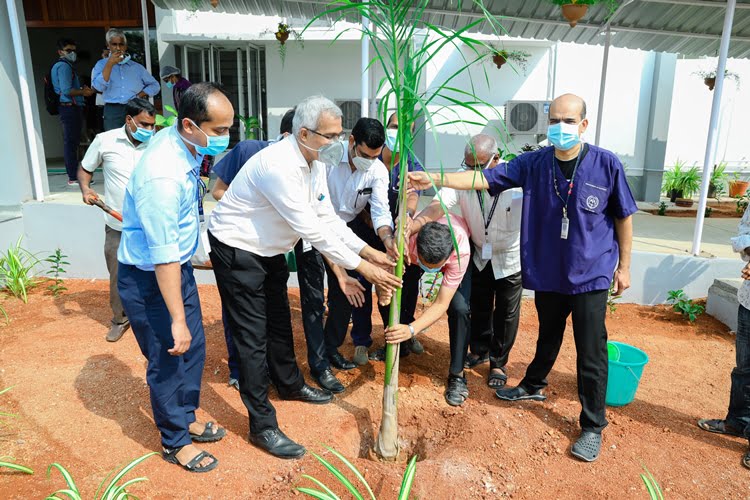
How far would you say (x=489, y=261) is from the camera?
3580 mm

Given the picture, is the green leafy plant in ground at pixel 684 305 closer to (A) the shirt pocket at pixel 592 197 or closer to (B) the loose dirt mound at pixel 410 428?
(B) the loose dirt mound at pixel 410 428

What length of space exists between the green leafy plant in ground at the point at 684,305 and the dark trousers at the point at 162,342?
162 inches

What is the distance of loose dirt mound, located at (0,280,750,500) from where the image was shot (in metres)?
2.55

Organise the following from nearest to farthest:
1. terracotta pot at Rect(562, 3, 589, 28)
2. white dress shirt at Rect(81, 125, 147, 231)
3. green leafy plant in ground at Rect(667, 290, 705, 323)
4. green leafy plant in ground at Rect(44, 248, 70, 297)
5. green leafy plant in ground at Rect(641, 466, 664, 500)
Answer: green leafy plant in ground at Rect(641, 466, 664, 500) → white dress shirt at Rect(81, 125, 147, 231) → green leafy plant in ground at Rect(667, 290, 705, 323) → terracotta pot at Rect(562, 3, 589, 28) → green leafy plant in ground at Rect(44, 248, 70, 297)

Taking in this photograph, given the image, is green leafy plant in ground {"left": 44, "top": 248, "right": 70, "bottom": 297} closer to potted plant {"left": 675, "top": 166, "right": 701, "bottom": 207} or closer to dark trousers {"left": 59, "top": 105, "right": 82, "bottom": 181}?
dark trousers {"left": 59, "top": 105, "right": 82, "bottom": 181}

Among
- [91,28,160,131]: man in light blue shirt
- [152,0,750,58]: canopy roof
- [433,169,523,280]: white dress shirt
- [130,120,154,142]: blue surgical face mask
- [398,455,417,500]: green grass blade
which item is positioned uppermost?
[152,0,750,58]: canopy roof

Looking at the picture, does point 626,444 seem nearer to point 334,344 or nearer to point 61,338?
point 334,344

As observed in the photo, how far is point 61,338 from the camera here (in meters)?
4.26

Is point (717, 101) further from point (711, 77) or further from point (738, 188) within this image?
point (738, 188)

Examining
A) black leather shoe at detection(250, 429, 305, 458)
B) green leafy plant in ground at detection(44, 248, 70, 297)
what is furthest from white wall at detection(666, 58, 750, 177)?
green leafy plant in ground at detection(44, 248, 70, 297)

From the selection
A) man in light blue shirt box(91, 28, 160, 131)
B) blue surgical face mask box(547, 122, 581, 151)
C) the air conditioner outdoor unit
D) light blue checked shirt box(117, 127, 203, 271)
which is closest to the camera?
light blue checked shirt box(117, 127, 203, 271)

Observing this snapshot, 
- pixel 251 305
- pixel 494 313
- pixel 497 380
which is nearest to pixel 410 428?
pixel 497 380

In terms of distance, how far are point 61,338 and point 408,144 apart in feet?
11.4

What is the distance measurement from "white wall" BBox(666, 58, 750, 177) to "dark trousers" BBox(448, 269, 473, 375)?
304 inches
